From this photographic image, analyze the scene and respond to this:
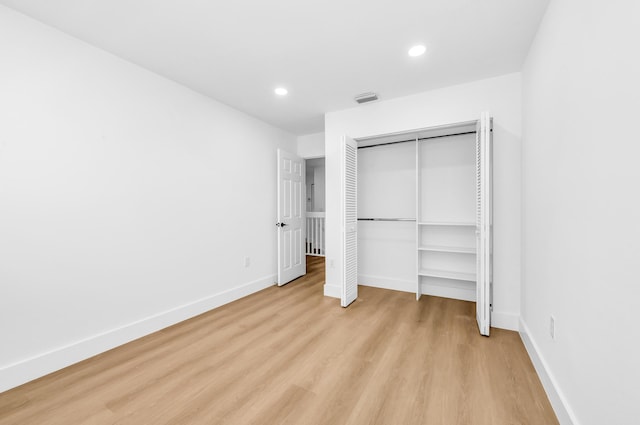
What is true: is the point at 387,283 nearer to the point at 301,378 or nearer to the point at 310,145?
the point at 301,378

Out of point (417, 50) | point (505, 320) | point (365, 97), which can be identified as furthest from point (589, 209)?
point (365, 97)

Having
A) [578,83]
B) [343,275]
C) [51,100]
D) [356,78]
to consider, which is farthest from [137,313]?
[578,83]

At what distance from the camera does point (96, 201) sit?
7.29ft

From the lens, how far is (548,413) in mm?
1514

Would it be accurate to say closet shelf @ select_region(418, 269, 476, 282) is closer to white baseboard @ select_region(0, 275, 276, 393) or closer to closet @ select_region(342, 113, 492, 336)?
closet @ select_region(342, 113, 492, 336)

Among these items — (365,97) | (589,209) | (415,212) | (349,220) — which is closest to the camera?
(589,209)

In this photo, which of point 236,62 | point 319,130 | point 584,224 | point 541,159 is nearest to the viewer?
point 584,224

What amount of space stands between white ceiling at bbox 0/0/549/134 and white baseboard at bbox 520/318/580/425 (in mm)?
2402

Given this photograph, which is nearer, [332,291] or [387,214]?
[332,291]

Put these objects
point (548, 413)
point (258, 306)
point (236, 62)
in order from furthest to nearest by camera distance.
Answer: point (258, 306) < point (236, 62) < point (548, 413)

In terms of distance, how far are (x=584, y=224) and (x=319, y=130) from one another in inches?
154

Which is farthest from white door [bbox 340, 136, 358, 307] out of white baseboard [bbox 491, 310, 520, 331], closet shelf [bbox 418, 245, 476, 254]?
white baseboard [bbox 491, 310, 520, 331]

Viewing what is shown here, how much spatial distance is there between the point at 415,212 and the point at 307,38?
260 centimetres

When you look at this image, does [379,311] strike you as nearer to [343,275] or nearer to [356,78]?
[343,275]
